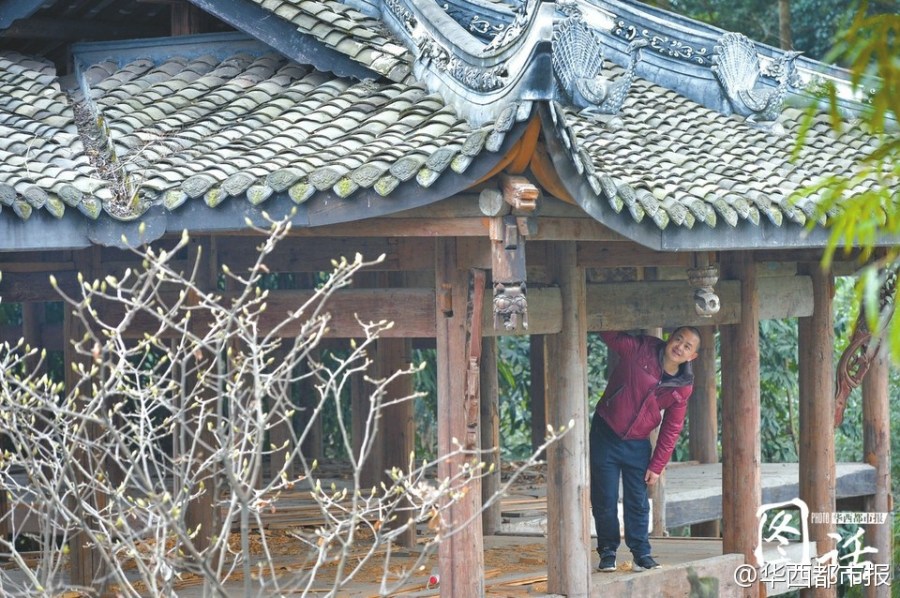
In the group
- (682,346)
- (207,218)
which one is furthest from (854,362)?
(207,218)

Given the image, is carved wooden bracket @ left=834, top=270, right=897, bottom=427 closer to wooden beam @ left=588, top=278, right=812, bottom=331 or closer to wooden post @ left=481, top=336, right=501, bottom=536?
wooden beam @ left=588, top=278, right=812, bottom=331

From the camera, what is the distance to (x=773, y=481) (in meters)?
10.4

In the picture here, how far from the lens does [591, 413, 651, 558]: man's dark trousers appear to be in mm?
7105

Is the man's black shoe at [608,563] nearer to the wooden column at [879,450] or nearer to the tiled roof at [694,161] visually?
the tiled roof at [694,161]

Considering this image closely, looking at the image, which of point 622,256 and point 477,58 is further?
point 622,256

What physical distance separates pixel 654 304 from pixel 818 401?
6.34 ft

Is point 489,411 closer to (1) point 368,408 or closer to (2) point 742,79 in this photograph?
(1) point 368,408

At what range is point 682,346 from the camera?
22.6 ft

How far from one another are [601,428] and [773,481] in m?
3.69

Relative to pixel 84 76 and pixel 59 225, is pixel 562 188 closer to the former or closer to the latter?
pixel 59 225

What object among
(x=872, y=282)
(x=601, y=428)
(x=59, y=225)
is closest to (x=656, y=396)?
(x=601, y=428)

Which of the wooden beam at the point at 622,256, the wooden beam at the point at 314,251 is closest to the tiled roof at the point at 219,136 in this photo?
the wooden beam at the point at 314,251

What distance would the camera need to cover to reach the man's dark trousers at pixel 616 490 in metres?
7.11

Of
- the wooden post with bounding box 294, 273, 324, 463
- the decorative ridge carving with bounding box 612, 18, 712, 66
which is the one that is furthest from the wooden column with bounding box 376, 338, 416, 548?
Answer: the wooden post with bounding box 294, 273, 324, 463
